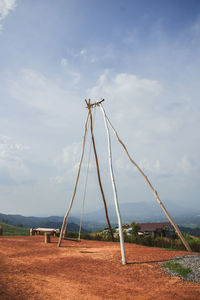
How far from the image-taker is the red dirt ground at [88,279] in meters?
4.76

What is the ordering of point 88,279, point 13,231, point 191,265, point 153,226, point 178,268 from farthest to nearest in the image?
point 13,231, point 153,226, point 191,265, point 178,268, point 88,279

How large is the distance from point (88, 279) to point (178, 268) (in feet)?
8.85

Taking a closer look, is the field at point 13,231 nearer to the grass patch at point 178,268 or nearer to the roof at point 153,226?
the roof at point 153,226

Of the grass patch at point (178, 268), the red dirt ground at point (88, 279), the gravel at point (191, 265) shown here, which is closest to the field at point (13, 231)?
the red dirt ground at point (88, 279)

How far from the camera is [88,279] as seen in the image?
227 inches

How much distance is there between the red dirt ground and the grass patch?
1.02ft

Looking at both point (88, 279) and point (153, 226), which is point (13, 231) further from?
point (88, 279)

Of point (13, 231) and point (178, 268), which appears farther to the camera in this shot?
point (13, 231)

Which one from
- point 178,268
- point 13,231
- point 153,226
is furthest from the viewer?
point 13,231

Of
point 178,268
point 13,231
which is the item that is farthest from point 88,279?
point 13,231

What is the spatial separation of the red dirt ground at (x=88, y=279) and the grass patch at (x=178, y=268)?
1.02 ft

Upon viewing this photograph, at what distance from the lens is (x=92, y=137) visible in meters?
12.3

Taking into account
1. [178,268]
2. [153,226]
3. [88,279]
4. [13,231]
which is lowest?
[88,279]

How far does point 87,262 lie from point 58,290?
8.55ft
